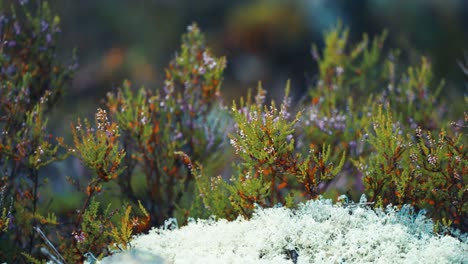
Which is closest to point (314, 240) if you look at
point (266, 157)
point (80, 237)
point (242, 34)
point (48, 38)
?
point (266, 157)

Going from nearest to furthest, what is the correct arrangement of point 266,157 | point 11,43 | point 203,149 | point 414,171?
point 266,157, point 414,171, point 11,43, point 203,149

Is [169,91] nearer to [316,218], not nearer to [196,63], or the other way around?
[196,63]

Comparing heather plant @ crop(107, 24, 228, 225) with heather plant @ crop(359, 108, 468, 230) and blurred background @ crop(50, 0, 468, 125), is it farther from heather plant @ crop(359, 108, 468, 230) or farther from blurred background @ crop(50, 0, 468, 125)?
blurred background @ crop(50, 0, 468, 125)

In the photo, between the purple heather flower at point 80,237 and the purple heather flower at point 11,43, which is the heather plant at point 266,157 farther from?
the purple heather flower at point 11,43

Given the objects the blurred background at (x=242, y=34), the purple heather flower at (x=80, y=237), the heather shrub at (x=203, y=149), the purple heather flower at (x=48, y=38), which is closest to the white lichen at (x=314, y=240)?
the heather shrub at (x=203, y=149)

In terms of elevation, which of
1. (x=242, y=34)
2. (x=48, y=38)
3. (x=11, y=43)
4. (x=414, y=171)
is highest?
(x=242, y=34)

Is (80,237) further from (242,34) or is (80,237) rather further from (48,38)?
(242,34)
